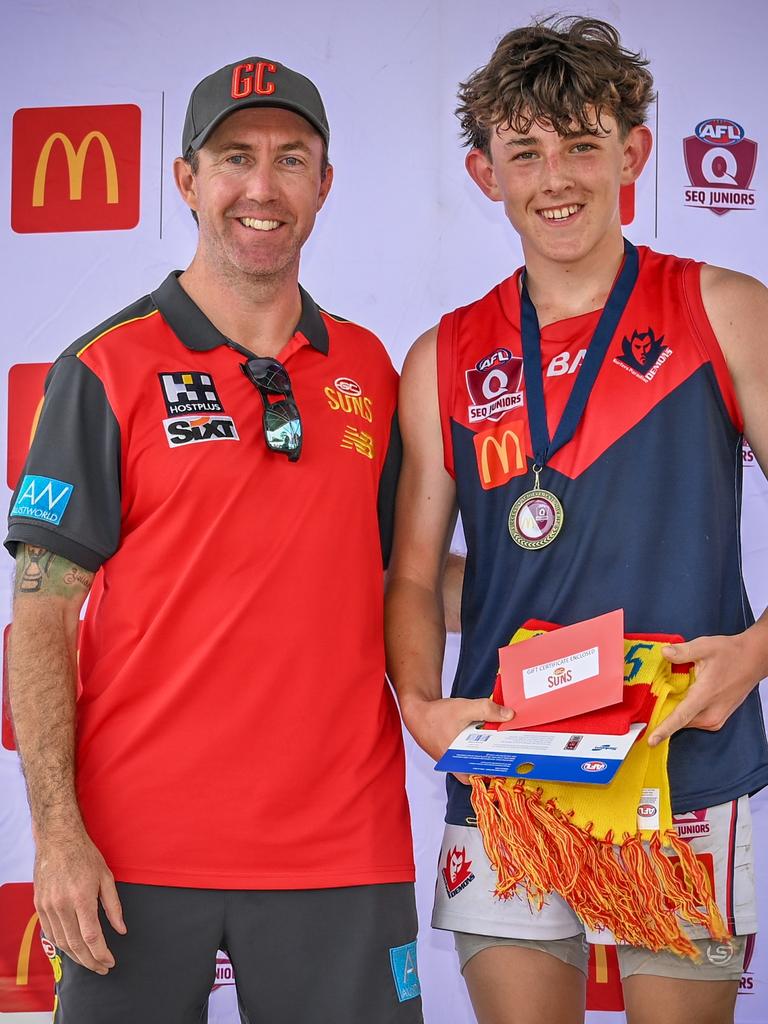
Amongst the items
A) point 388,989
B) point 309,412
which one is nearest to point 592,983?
point 388,989

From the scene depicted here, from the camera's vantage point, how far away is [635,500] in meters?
1.74

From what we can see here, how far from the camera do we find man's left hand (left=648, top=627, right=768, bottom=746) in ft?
5.16

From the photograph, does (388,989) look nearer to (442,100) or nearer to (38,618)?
(38,618)

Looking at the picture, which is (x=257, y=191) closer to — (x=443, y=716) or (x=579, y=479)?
(x=579, y=479)

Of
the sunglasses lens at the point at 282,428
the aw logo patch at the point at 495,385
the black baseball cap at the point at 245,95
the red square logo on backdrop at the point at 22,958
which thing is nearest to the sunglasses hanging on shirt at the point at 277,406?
the sunglasses lens at the point at 282,428

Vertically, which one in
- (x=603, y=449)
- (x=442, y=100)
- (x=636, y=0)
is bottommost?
(x=603, y=449)

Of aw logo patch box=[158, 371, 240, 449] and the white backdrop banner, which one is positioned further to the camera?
the white backdrop banner

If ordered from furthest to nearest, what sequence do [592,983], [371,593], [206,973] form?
[592,983] < [371,593] < [206,973]

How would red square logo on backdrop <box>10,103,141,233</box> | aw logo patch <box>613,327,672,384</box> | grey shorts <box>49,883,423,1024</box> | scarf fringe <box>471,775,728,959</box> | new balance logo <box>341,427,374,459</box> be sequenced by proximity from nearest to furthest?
scarf fringe <box>471,775,728,959</box>, grey shorts <box>49,883,423,1024</box>, aw logo patch <box>613,327,672,384</box>, new balance logo <box>341,427,374,459</box>, red square logo on backdrop <box>10,103,141,233</box>

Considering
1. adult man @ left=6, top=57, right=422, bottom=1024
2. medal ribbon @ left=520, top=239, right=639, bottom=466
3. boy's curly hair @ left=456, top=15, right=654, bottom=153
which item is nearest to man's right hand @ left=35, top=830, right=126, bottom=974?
adult man @ left=6, top=57, right=422, bottom=1024

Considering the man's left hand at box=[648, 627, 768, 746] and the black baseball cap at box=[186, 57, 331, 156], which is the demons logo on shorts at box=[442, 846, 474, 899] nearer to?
the man's left hand at box=[648, 627, 768, 746]

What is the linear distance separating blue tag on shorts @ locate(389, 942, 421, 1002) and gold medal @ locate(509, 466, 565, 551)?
0.60 meters

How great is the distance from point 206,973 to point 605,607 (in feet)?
2.46

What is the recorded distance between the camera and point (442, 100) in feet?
8.86
